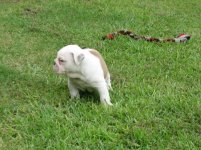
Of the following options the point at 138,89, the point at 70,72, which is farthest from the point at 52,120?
the point at 138,89

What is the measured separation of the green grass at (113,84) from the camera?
3.90 metres

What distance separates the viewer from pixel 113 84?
208 inches

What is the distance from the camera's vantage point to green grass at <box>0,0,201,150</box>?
154 inches

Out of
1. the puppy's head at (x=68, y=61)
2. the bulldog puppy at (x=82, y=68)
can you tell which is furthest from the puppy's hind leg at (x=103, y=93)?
the puppy's head at (x=68, y=61)

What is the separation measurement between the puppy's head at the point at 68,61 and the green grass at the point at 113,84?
381mm

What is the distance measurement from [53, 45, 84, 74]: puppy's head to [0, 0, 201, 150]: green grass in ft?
1.25

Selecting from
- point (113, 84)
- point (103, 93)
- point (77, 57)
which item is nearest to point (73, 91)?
point (103, 93)

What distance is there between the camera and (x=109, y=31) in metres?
7.97

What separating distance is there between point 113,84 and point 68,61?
102 centimetres

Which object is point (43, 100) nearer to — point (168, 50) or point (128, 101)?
point (128, 101)

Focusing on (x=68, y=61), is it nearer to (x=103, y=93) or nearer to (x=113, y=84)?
(x=103, y=93)

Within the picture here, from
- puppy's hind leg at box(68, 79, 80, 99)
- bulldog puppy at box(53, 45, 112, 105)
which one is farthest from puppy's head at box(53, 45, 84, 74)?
puppy's hind leg at box(68, 79, 80, 99)

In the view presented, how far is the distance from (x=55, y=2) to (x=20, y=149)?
21.6 ft

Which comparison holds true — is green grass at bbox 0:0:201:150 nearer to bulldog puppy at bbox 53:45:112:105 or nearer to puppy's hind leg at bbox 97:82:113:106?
puppy's hind leg at bbox 97:82:113:106
